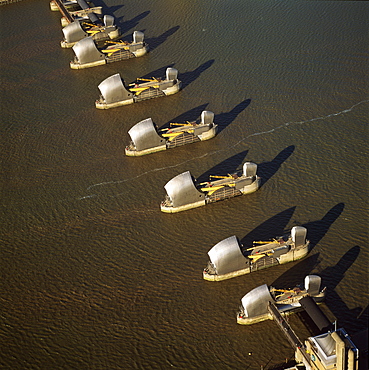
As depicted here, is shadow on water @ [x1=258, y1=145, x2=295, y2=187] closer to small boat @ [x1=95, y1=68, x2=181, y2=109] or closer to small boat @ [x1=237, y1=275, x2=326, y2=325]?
small boat @ [x1=237, y1=275, x2=326, y2=325]

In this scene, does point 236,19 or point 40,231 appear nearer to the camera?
point 40,231

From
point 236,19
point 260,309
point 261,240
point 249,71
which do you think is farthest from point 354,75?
point 260,309

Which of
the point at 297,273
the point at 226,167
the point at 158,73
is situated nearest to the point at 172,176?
the point at 226,167

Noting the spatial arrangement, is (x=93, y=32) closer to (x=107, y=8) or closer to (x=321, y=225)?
(x=107, y=8)

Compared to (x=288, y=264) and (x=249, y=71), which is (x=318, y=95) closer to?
(x=249, y=71)

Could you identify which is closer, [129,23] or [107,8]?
[129,23]
